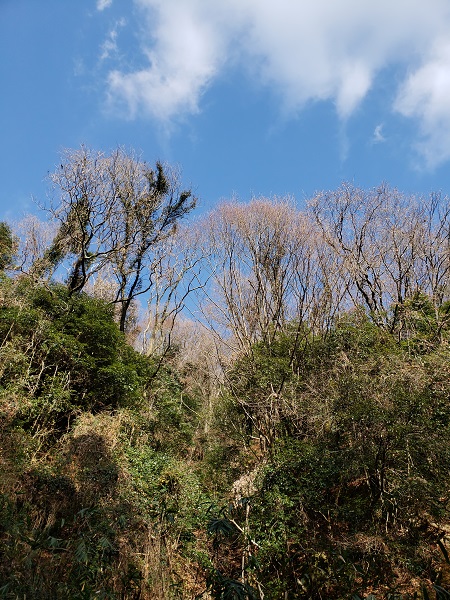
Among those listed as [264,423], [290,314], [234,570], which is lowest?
[234,570]

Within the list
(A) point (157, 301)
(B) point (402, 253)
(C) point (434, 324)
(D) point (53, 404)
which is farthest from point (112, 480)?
(B) point (402, 253)

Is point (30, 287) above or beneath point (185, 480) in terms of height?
above

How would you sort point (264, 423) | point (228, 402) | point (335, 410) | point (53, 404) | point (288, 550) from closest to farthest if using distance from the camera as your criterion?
point (288, 550), point (335, 410), point (53, 404), point (264, 423), point (228, 402)

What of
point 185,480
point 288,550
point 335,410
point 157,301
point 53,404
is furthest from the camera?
point 157,301

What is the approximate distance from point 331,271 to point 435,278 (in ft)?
11.8

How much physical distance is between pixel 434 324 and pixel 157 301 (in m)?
10.1

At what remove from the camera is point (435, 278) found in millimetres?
11727

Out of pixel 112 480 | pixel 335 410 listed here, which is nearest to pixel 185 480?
pixel 112 480

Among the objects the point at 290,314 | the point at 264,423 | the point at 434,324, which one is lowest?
the point at 264,423

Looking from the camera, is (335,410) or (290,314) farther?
(290,314)

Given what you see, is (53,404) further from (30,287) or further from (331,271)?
(331,271)

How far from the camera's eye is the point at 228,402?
31.9 feet

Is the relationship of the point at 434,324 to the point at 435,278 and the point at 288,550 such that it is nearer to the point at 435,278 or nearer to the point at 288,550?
the point at 435,278

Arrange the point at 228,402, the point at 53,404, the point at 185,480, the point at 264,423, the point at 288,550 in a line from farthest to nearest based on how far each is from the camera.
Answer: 1. the point at 228,402
2. the point at 264,423
3. the point at 53,404
4. the point at 185,480
5. the point at 288,550
